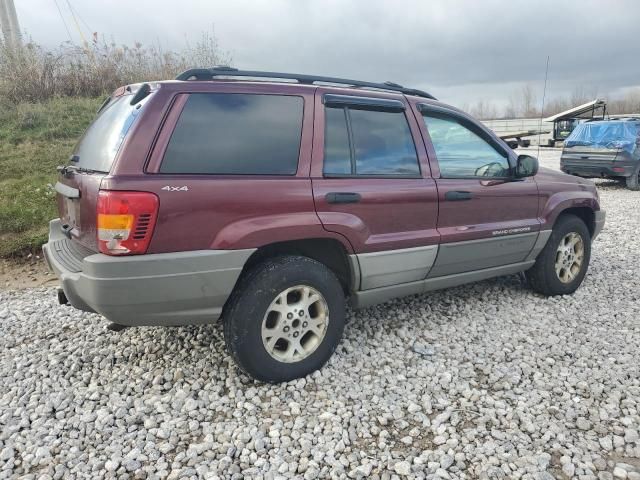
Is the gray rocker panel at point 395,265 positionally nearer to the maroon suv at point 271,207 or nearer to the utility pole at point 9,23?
the maroon suv at point 271,207

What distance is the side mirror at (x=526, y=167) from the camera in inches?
151

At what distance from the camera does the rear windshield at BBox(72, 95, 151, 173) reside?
256 centimetres

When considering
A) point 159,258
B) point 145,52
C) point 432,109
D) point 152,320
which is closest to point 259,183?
point 159,258

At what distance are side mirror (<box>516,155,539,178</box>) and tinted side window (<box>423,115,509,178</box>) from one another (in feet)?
0.32

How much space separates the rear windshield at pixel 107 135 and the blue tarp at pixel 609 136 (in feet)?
39.5

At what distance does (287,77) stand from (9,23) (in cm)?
1210

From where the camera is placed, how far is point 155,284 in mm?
2436

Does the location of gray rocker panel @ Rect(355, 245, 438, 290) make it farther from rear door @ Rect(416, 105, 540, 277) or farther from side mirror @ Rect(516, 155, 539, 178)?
side mirror @ Rect(516, 155, 539, 178)

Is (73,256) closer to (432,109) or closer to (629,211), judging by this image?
(432,109)

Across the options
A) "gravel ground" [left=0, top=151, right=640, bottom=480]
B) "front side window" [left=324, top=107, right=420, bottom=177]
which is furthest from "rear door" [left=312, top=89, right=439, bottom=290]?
"gravel ground" [left=0, top=151, right=640, bottom=480]

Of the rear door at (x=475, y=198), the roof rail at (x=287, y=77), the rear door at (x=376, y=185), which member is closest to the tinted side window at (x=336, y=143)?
the rear door at (x=376, y=185)

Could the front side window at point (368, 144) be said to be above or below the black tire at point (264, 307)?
above

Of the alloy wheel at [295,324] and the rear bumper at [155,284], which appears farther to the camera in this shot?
the alloy wheel at [295,324]

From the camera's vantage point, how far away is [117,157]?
2.43 meters
